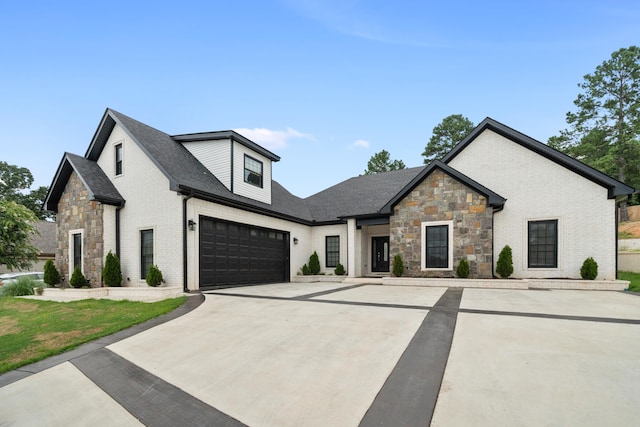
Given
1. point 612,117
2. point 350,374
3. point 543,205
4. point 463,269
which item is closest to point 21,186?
point 463,269

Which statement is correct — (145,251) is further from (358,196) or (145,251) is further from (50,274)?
(358,196)

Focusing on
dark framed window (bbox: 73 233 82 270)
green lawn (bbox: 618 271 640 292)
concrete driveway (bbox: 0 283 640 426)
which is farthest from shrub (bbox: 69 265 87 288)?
green lawn (bbox: 618 271 640 292)

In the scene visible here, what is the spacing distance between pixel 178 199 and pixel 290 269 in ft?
23.9

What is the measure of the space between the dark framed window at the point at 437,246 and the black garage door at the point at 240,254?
6.98 metres

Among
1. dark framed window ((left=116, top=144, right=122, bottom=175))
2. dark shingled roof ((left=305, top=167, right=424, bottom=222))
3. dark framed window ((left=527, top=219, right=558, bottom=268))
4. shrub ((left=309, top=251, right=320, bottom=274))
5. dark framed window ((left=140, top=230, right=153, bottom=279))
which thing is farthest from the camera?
shrub ((left=309, top=251, right=320, bottom=274))

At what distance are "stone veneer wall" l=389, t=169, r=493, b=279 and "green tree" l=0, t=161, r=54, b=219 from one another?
42865mm

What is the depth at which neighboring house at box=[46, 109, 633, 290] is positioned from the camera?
1113cm

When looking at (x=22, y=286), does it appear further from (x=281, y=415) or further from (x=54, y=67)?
(x=281, y=415)

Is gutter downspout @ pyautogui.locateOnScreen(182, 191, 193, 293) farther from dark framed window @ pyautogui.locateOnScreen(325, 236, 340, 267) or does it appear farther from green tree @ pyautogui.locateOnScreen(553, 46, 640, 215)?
green tree @ pyautogui.locateOnScreen(553, 46, 640, 215)

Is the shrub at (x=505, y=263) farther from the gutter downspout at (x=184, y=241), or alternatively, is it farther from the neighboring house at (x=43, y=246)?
the neighboring house at (x=43, y=246)

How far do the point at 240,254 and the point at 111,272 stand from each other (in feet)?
14.8

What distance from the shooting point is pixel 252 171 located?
14.4 meters

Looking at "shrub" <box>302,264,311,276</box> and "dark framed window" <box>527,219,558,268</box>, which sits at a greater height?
"dark framed window" <box>527,219,558,268</box>

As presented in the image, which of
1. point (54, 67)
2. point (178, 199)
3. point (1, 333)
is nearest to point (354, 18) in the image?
point (178, 199)
